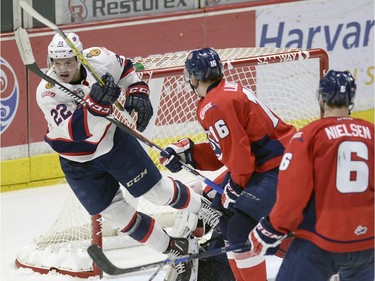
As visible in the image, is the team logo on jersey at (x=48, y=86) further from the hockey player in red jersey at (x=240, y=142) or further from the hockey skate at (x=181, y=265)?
the hockey skate at (x=181, y=265)

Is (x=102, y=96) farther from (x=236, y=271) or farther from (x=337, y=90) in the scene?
(x=337, y=90)

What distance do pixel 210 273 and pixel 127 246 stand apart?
2.43ft

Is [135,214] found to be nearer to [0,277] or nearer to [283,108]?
[0,277]

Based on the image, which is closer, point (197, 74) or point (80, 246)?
point (197, 74)

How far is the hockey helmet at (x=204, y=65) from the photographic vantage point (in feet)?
15.3

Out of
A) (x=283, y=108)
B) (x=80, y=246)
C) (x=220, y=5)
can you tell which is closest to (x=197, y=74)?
(x=80, y=246)

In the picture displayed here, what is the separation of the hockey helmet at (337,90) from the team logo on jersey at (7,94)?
3.14 metres

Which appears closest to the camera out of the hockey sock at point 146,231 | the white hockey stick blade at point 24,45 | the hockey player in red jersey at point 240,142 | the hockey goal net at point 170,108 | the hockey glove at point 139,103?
the hockey player in red jersey at point 240,142

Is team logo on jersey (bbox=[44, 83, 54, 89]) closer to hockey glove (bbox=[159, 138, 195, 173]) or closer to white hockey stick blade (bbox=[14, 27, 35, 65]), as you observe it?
white hockey stick blade (bbox=[14, 27, 35, 65])

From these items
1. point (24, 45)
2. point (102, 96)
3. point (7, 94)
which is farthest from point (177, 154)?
point (7, 94)

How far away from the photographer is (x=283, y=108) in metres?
6.85

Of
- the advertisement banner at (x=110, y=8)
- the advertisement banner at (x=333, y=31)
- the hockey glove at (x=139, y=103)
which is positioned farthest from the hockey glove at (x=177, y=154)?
the advertisement banner at (x=333, y=31)

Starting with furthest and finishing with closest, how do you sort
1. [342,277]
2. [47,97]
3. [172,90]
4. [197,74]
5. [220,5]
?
[220,5], [172,90], [47,97], [197,74], [342,277]

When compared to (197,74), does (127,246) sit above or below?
below
